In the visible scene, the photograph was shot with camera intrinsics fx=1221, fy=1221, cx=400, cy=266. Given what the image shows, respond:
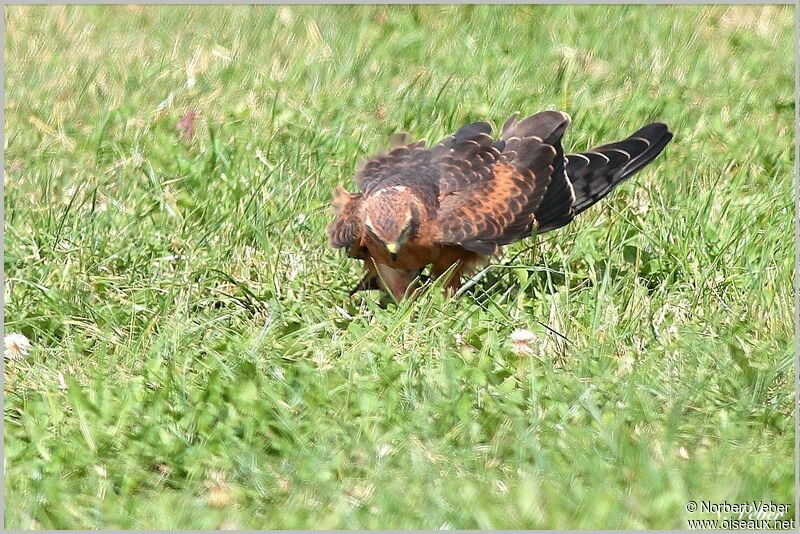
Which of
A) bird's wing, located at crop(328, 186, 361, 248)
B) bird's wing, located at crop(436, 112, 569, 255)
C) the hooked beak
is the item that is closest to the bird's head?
the hooked beak

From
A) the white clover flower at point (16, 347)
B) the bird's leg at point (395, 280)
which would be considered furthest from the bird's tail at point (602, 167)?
the white clover flower at point (16, 347)

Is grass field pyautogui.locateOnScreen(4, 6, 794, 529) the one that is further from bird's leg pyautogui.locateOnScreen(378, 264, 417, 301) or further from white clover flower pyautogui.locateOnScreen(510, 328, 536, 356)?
bird's leg pyautogui.locateOnScreen(378, 264, 417, 301)

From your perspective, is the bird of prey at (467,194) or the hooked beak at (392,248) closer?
the hooked beak at (392,248)

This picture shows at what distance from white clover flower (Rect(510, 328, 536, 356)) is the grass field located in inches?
2.0

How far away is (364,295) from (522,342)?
3.03 feet

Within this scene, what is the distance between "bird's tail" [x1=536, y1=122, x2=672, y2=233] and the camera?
641 centimetres

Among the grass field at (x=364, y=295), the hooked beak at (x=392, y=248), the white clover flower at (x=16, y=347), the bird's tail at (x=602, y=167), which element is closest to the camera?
the grass field at (x=364, y=295)

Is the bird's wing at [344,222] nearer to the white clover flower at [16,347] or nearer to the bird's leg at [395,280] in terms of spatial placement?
the bird's leg at [395,280]

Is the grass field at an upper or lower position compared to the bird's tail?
lower

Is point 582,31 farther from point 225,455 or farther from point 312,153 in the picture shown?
point 225,455

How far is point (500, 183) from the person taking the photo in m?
6.40

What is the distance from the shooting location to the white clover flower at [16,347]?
5.34 metres

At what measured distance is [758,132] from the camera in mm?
7699

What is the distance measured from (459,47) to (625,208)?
8.60 feet
